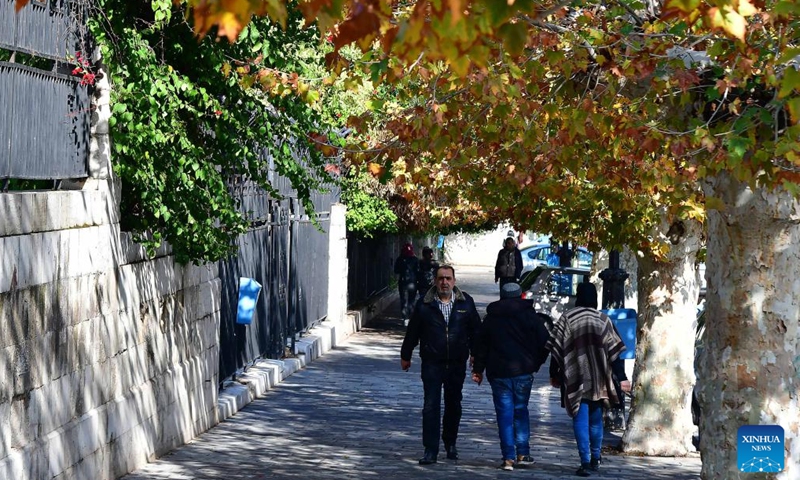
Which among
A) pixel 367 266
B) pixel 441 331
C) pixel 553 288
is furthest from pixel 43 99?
pixel 367 266

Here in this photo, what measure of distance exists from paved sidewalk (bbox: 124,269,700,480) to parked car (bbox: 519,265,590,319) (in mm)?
4984

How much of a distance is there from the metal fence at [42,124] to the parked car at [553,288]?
1543 centimetres

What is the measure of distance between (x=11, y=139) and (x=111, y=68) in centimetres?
183

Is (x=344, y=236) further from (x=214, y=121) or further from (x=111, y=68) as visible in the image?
(x=111, y=68)

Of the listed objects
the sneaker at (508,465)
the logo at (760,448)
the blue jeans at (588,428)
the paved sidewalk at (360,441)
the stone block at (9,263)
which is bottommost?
the paved sidewalk at (360,441)

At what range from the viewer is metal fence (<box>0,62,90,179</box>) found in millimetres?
8352

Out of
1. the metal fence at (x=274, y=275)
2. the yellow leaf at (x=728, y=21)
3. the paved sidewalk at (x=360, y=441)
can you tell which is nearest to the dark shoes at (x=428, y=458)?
the paved sidewalk at (x=360, y=441)

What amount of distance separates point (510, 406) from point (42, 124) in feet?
15.5

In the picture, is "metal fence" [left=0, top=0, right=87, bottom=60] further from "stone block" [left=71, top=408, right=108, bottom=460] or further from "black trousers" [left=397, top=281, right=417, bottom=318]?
"black trousers" [left=397, top=281, right=417, bottom=318]

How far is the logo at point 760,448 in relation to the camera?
25.6ft

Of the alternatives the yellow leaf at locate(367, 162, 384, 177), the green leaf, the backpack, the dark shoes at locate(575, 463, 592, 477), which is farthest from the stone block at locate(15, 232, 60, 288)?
the backpack

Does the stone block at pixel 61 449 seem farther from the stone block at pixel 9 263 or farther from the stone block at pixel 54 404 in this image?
the stone block at pixel 9 263

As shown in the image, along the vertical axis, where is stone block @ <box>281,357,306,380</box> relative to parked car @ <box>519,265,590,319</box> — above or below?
below

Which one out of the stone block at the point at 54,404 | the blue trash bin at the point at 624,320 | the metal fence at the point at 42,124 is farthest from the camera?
the blue trash bin at the point at 624,320
